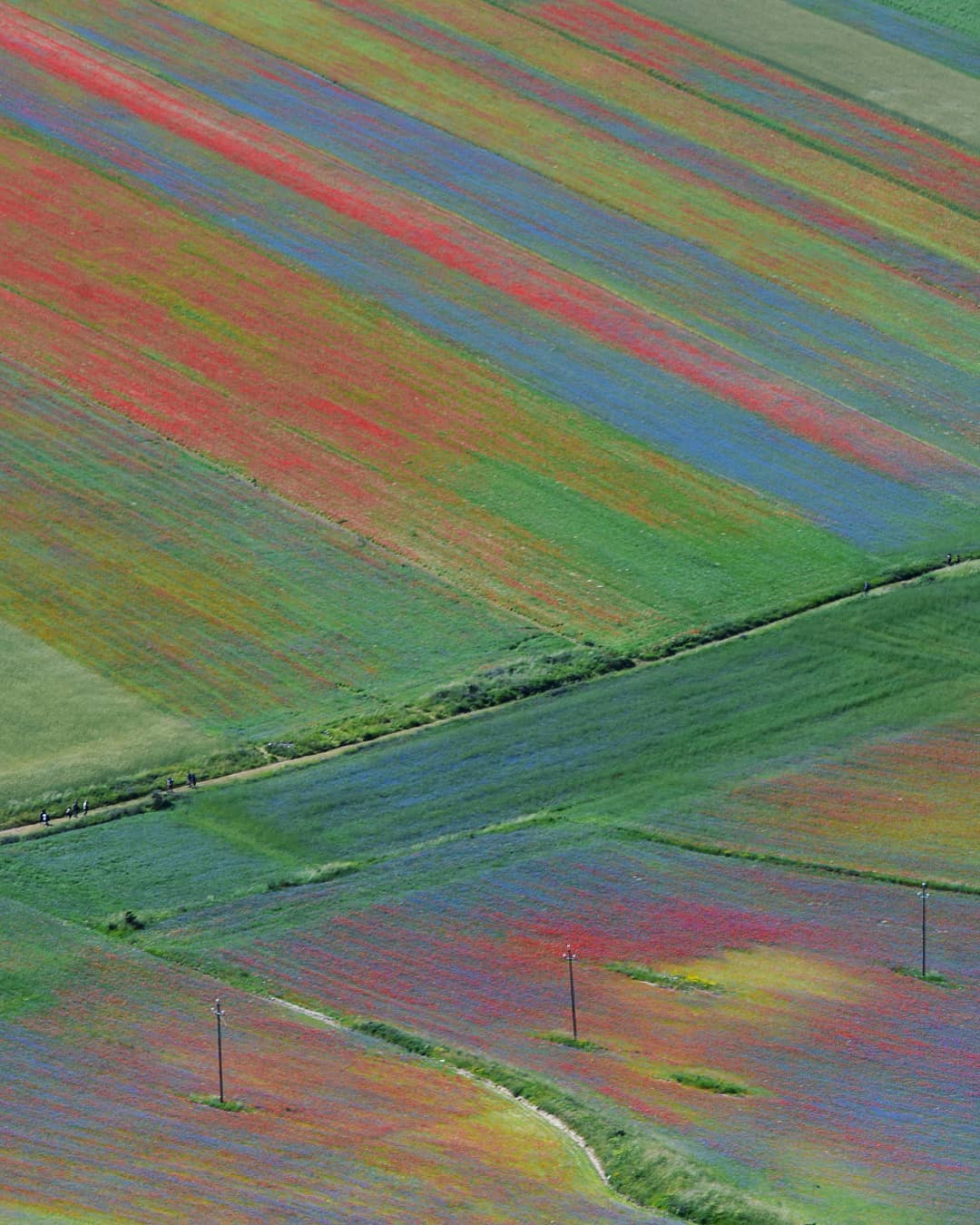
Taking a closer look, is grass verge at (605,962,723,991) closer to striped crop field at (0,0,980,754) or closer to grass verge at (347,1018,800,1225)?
grass verge at (347,1018,800,1225)

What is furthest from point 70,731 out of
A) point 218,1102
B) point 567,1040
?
point 567,1040

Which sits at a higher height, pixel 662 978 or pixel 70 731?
pixel 70 731

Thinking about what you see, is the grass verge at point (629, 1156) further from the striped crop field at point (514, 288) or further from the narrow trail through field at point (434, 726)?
the striped crop field at point (514, 288)

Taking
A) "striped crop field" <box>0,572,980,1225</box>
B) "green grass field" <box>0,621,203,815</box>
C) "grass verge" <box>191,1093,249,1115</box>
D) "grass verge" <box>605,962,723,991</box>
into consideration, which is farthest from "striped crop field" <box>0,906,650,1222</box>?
"green grass field" <box>0,621,203,815</box>

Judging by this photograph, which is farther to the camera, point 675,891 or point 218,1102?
point 675,891

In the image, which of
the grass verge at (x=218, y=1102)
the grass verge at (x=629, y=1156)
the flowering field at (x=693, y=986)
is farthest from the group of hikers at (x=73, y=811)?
the grass verge at (x=218, y=1102)

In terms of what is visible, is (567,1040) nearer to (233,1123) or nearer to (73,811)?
(233,1123)

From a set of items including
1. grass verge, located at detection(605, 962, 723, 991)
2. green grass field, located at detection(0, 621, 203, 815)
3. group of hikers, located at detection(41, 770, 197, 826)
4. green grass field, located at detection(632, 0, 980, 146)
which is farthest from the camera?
green grass field, located at detection(632, 0, 980, 146)
